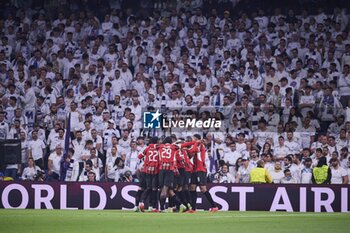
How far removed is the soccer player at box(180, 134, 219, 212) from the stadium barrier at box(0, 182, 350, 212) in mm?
1332

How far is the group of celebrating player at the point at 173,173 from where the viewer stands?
21.3 m

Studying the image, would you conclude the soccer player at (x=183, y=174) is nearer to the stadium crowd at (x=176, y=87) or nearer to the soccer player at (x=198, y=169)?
the soccer player at (x=198, y=169)

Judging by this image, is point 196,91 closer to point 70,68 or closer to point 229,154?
point 229,154

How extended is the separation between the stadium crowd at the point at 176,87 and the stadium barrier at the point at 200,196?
0.77 meters

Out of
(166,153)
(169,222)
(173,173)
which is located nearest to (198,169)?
(173,173)

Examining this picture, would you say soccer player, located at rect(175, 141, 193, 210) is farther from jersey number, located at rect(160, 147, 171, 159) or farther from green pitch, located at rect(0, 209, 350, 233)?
green pitch, located at rect(0, 209, 350, 233)

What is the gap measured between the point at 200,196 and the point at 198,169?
203 centimetres

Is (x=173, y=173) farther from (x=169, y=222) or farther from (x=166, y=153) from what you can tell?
(x=169, y=222)

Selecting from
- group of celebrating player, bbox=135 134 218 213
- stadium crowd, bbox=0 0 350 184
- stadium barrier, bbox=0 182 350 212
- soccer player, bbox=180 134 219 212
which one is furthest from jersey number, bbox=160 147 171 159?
stadium barrier, bbox=0 182 350 212

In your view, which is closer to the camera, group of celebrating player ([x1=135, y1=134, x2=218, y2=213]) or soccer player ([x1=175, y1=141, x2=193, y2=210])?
group of celebrating player ([x1=135, y1=134, x2=218, y2=213])

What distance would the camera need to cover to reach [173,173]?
2150cm

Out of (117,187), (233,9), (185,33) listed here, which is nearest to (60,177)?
(117,187)

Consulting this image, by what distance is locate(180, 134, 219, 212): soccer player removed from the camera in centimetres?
2130

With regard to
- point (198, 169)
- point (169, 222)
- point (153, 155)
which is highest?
point (153, 155)
